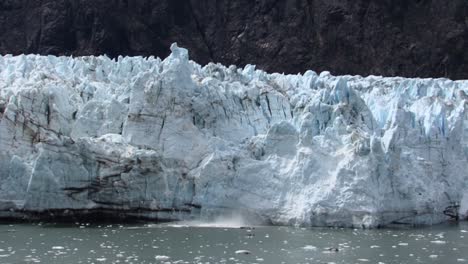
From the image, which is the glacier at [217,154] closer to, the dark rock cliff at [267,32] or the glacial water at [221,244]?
the glacial water at [221,244]

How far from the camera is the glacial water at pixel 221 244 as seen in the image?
11070mm

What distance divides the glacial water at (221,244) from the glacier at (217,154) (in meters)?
0.42

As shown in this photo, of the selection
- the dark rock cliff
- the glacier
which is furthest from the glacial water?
the dark rock cliff

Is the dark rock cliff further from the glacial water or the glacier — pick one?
the glacial water

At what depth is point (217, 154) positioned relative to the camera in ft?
48.4

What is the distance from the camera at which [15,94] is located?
15055 mm

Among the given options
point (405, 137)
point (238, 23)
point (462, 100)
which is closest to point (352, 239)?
point (405, 137)

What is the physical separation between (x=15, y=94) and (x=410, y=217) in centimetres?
721

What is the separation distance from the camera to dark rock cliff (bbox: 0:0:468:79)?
33.7m

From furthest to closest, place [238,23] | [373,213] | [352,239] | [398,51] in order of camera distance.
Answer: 1. [238,23]
2. [398,51]
3. [373,213]
4. [352,239]

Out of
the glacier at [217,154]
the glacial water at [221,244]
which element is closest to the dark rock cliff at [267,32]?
the glacier at [217,154]

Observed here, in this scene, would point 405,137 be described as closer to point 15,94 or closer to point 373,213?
point 373,213

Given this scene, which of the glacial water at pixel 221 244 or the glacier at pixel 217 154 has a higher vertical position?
the glacier at pixel 217 154

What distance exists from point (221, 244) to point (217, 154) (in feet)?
9.10
